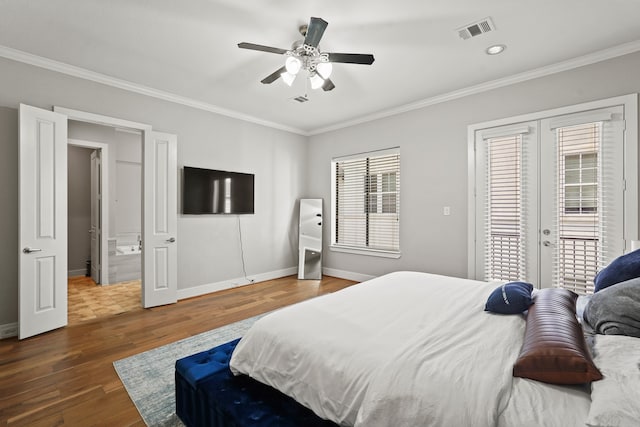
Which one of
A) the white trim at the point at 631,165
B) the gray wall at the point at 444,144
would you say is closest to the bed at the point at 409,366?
the white trim at the point at 631,165

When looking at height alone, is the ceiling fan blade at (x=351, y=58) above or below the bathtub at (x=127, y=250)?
above

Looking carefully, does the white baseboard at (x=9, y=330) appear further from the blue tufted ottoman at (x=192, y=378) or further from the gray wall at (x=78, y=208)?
the gray wall at (x=78, y=208)

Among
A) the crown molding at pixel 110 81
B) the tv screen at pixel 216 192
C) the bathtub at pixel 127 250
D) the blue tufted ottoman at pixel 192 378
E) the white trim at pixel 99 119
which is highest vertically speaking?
the crown molding at pixel 110 81

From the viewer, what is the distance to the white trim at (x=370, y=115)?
295 cm

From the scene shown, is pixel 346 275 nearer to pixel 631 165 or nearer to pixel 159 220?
pixel 159 220

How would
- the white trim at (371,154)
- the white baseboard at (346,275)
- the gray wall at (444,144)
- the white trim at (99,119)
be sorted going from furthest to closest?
the white baseboard at (346,275) < the white trim at (371,154) < the white trim at (99,119) < the gray wall at (444,144)

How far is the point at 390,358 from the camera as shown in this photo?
1230 millimetres

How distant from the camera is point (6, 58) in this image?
2.95 m

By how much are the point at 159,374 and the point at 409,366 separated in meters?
2.01

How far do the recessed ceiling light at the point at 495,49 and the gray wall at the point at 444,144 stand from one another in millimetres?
787

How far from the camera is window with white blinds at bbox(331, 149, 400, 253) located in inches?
192

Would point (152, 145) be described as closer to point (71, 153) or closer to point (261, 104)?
point (261, 104)

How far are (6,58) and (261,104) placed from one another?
2.66m

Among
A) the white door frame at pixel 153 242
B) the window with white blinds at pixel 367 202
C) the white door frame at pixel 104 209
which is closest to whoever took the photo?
the white door frame at pixel 153 242
